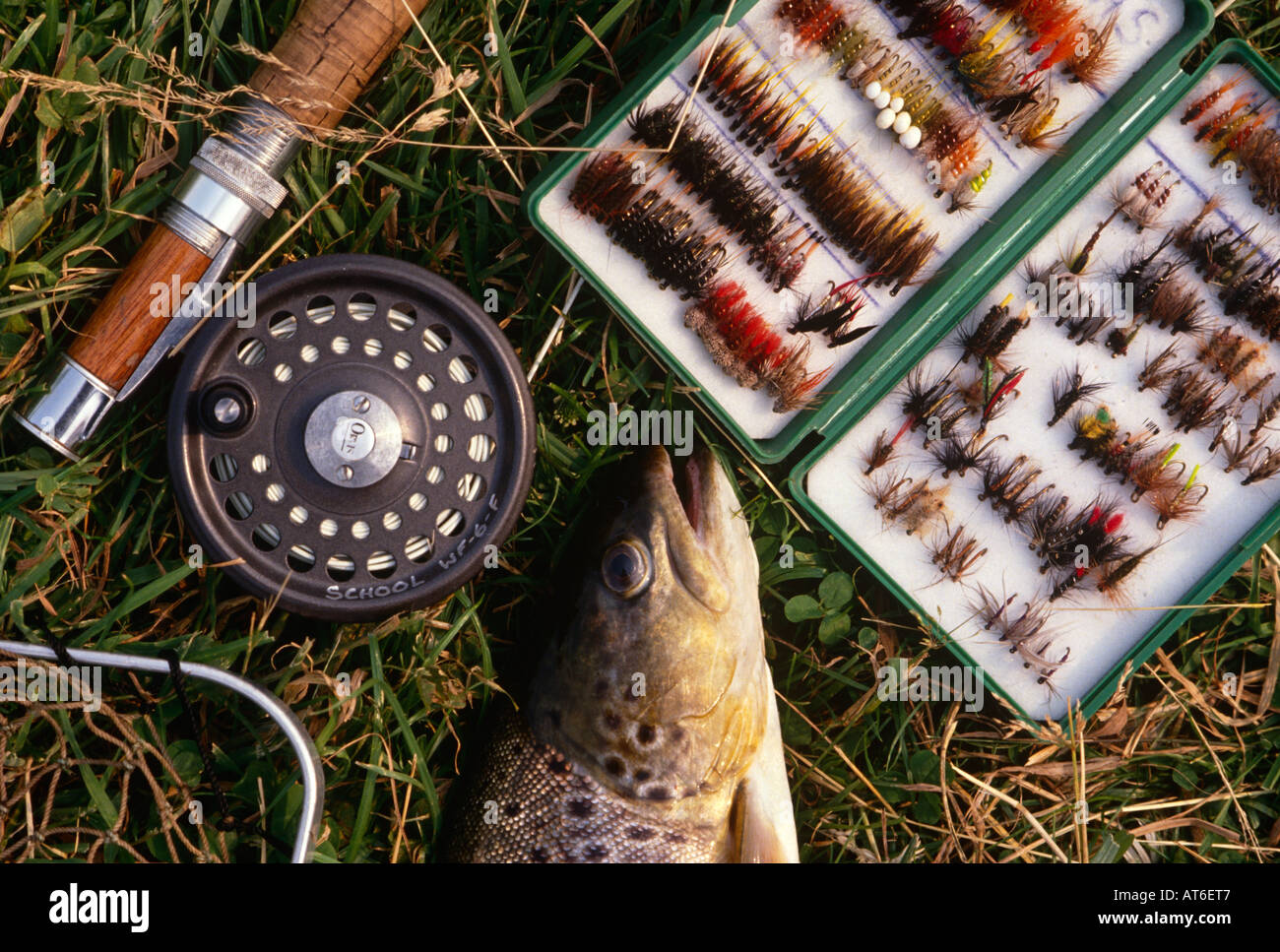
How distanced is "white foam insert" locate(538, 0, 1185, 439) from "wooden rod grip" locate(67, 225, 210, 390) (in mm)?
887

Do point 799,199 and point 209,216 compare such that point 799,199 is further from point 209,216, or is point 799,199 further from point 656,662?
point 209,216

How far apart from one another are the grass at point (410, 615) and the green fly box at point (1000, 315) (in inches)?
7.4

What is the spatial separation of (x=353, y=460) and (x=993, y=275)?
171 cm

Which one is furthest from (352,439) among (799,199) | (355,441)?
(799,199)

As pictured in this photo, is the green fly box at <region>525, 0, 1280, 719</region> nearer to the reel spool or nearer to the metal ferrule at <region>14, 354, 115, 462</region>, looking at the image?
the reel spool

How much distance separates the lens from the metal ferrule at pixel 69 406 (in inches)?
90.7

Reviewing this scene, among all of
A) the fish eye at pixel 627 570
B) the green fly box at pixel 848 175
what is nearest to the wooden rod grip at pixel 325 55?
the green fly box at pixel 848 175

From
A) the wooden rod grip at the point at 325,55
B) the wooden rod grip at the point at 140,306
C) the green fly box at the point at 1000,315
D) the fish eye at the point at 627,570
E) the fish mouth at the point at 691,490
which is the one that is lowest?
the wooden rod grip at the point at 140,306

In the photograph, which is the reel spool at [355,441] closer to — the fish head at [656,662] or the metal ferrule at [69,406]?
the metal ferrule at [69,406]

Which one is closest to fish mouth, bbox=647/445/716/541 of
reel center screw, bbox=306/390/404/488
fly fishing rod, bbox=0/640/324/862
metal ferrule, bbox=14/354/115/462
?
reel center screw, bbox=306/390/404/488

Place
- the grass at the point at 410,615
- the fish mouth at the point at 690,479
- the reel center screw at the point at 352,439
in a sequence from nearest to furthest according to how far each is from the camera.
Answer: the reel center screw at the point at 352,439, the fish mouth at the point at 690,479, the grass at the point at 410,615

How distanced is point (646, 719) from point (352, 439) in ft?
3.17

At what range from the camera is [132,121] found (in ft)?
8.21
